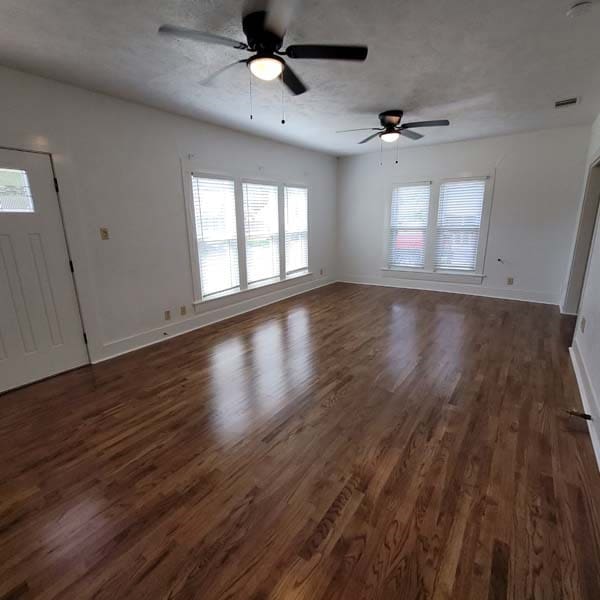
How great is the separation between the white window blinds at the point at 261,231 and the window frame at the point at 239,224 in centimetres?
7

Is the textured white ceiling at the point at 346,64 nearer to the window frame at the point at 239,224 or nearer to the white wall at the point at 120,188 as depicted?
the white wall at the point at 120,188

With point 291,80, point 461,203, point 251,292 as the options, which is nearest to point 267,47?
point 291,80

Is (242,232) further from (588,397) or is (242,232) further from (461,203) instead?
(588,397)

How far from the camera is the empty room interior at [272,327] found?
59.2 inches

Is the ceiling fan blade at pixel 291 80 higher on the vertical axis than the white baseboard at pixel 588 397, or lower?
higher

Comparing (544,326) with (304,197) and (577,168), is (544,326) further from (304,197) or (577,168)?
(304,197)

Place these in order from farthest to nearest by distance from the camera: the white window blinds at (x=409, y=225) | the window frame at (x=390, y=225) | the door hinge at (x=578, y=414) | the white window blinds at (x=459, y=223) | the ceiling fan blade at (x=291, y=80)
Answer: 1. the white window blinds at (x=409, y=225)
2. the window frame at (x=390, y=225)
3. the white window blinds at (x=459, y=223)
4. the door hinge at (x=578, y=414)
5. the ceiling fan blade at (x=291, y=80)

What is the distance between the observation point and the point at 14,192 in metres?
2.80

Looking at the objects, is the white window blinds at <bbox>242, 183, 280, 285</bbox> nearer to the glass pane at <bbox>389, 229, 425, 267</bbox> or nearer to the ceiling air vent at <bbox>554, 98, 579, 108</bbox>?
the glass pane at <bbox>389, 229, 425, 267</bbox>

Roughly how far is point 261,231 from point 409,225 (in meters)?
3.17

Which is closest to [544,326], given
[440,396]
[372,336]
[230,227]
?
[372,336]

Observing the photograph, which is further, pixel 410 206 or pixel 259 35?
pixel 410 206

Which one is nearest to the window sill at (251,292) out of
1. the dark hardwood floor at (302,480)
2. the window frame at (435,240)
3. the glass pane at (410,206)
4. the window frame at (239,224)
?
the window frame at (239,224)

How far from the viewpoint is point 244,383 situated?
300 centimetres
